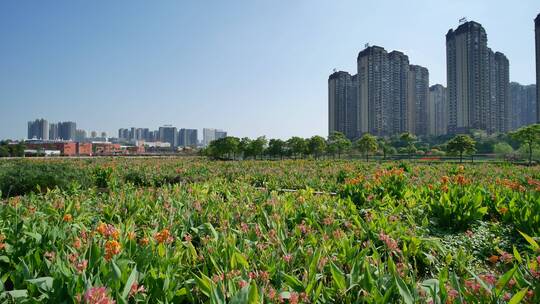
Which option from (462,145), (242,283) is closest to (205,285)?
(242,283)

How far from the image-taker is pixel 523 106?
11000cm

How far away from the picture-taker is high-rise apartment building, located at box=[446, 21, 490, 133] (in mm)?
71812

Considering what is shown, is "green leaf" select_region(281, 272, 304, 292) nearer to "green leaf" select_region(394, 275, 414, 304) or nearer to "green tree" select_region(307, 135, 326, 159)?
"green leaf" select_region(394, 275, 414, 304)

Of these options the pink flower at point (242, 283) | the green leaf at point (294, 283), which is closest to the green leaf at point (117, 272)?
the pink flower at point (242, 283)

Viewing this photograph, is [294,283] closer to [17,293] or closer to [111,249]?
[111,249]

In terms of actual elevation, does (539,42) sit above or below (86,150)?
above

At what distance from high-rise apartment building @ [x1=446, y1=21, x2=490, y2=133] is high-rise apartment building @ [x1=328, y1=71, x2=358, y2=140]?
83.4ft

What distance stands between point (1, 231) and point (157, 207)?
1737 mm

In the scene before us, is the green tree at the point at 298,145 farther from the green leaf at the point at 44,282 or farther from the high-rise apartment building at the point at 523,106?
the high-rise apartment building at the point at 523,106

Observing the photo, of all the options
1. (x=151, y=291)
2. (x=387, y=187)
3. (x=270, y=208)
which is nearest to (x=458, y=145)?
(x=387, y=187)

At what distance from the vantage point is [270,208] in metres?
4.85

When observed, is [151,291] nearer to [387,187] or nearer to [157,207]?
[157,207]

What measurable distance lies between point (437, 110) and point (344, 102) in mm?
33270

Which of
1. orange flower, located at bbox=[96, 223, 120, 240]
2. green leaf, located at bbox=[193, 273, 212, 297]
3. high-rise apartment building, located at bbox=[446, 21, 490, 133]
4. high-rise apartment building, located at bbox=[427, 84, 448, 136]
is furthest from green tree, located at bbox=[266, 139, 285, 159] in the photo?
high-rise apartment building, located at bbox=[427, 84, 448, 136]
